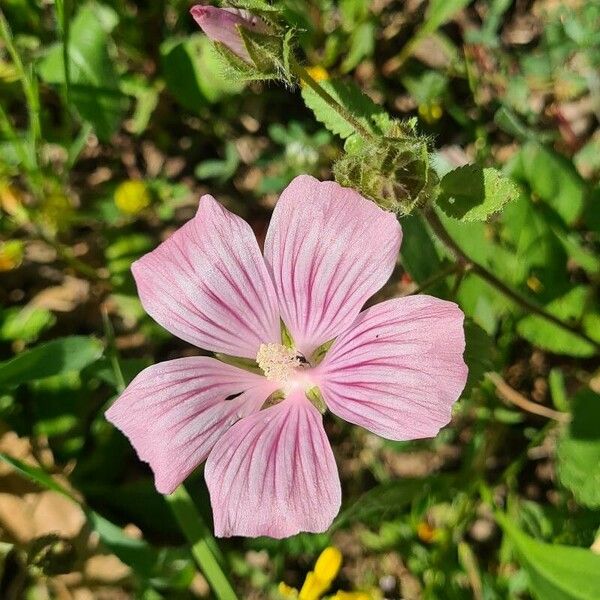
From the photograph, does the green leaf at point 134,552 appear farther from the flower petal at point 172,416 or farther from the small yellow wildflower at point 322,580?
the flower petal at point 172,416

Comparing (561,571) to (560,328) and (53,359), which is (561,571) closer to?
(560,328)

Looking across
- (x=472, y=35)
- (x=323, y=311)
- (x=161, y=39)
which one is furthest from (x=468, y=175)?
(x=161, y=39)

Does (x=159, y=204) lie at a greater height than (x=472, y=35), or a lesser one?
lesser

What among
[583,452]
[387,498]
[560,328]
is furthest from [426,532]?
[560,328]

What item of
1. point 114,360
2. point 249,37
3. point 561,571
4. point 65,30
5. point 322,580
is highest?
point 249,37

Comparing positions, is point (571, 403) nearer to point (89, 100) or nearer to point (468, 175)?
point (468, 175)

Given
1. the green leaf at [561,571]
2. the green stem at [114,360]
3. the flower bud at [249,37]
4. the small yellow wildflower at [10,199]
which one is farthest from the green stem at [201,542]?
the flower bud at [249,37]
